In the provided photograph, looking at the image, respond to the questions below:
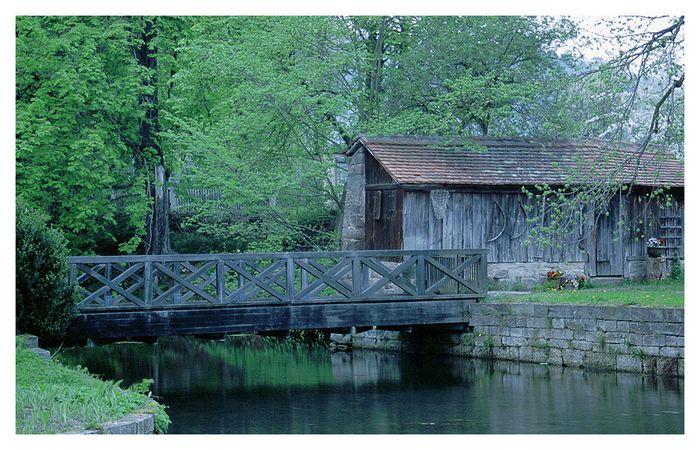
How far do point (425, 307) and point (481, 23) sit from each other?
8.97 meters

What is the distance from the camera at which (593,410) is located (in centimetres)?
1316

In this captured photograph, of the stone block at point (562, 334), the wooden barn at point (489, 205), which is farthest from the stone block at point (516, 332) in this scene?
the wooden barn at point (489, 205)

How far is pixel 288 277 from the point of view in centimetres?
1675

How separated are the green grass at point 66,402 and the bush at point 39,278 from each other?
8.95ft

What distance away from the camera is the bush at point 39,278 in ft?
44.1

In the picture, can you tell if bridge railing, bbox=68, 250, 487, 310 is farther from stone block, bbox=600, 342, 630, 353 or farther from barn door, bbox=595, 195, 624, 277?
barn door, bbox=595, 195, 624, 277

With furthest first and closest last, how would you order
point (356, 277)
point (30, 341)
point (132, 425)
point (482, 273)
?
point (482, 273) → point (356, 277) → point (30, 341) → point (132, 425)

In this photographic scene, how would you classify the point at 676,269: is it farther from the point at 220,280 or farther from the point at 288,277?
the point at 220,280

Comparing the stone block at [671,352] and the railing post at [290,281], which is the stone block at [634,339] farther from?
the railing post at [290,281]

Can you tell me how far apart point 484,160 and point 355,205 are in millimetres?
2834

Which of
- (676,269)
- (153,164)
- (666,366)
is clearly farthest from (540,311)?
(153,164)

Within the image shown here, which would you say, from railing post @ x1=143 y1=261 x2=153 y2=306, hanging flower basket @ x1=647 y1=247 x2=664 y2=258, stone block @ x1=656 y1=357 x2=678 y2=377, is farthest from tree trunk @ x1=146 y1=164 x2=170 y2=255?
stone block @ x1=656 y1=357 x2=678 y2=377
